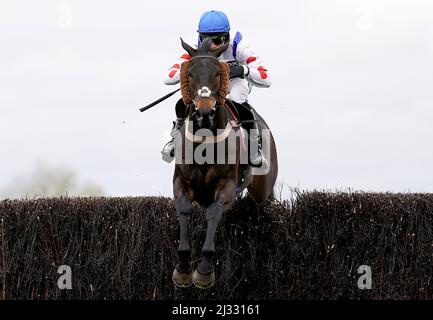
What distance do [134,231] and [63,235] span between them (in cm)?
101

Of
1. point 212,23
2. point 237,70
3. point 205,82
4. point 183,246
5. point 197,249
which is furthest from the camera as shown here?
point 197,249

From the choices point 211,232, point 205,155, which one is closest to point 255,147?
point 205,155

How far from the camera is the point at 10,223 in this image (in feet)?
39.3

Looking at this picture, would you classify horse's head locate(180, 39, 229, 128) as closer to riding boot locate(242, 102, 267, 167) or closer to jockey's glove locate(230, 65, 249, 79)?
jockey's glove locate(230, 65, 249, 79)

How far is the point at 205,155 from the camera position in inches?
365

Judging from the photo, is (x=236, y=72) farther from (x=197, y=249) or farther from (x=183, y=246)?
(x=197, y=249)

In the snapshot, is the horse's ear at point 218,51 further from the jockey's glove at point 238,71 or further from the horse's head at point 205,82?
the jockey's glove at point 238,71

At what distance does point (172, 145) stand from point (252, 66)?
141cm

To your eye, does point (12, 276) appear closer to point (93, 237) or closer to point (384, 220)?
point (93, 237)

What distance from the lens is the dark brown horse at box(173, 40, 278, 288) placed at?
870cm

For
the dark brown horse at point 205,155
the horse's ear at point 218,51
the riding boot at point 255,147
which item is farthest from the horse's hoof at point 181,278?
the horse's ear at point 218,51

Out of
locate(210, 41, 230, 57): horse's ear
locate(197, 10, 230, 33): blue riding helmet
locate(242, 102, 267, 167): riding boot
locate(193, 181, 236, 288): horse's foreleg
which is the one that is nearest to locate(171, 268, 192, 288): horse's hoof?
locate(193, 181, 236, 288): horse's foreleg

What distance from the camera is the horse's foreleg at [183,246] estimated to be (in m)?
9.03

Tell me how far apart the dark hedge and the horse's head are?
3197mm
